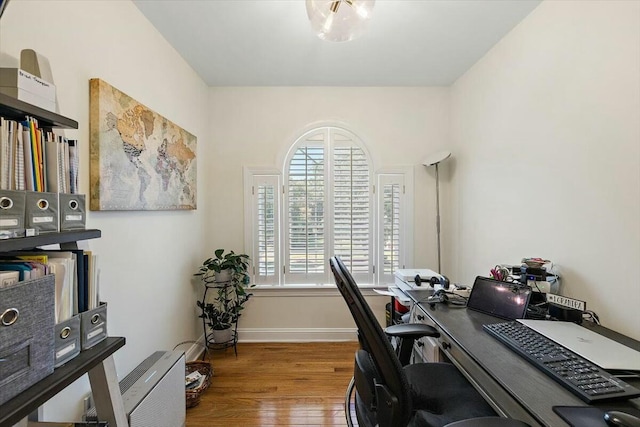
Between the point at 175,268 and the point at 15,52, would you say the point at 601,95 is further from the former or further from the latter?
the point at 175,268

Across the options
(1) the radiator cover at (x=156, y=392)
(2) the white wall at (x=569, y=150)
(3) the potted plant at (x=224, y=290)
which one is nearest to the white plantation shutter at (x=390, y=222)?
(2) the white wall at (x=569, y=150)

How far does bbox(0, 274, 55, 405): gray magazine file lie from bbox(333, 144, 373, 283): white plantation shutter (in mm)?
2390

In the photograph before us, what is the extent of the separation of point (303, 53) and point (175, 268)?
1.98 meters

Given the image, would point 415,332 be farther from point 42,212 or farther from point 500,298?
point 42,212

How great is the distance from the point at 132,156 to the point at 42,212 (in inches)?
40.4

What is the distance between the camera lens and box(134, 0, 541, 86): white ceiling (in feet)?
5.86

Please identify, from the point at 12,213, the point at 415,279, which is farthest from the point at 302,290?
the point at 12,213

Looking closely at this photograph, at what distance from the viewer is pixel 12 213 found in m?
0.71

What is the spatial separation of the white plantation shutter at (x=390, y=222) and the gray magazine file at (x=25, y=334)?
2591mm

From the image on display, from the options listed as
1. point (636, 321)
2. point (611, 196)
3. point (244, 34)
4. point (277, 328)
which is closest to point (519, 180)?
point (611, 196)

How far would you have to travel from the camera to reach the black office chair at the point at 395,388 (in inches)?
31.8

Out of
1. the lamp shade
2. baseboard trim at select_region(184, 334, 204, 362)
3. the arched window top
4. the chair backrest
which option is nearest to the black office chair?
the chair backrest

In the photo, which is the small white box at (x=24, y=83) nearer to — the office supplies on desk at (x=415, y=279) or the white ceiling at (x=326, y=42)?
the white ceiling at (x=326, y=42)

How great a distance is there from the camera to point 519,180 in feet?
6.35
